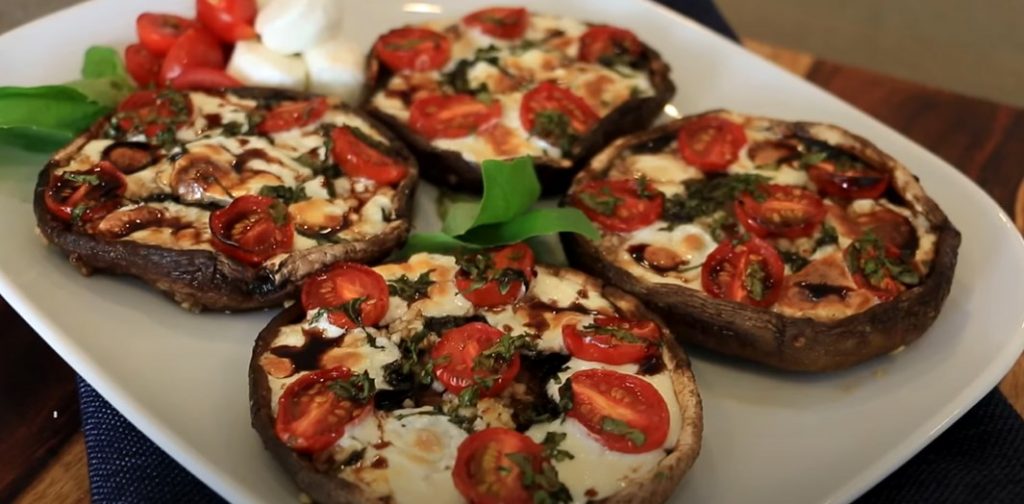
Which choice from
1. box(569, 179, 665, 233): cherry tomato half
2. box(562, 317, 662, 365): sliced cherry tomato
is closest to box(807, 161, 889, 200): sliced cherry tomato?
box(569, 179, 665, 233): cherry tomato half

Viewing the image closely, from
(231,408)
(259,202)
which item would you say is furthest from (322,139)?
(231,408)

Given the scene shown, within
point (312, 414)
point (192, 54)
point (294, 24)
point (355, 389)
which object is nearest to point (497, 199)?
point (355, 389)

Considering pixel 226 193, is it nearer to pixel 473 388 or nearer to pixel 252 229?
pixel 252 229

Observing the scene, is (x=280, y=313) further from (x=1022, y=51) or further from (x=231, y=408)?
(x=1022, y=51)

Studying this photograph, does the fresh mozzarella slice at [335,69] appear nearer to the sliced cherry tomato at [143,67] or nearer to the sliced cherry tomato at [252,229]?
the sliced cherry tomato at [143,67]

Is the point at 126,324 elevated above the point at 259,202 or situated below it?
below

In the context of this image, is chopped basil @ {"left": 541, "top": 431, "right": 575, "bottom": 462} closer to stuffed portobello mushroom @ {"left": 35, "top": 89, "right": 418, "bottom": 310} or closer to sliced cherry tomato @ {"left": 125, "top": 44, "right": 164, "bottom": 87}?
stuffed portobello mushroom @ {"left": 35, "top": 89, "right": 418, "bottom": 310}
